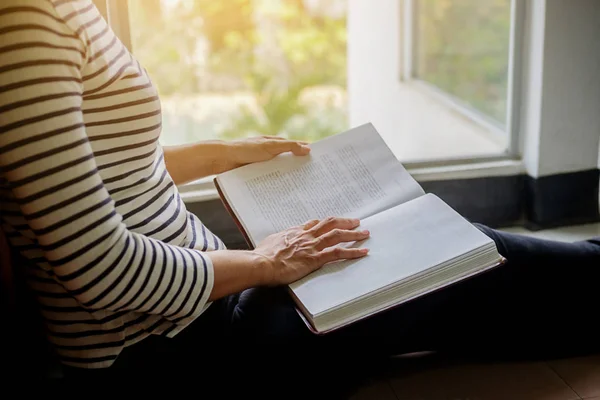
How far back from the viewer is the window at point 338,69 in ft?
6.65

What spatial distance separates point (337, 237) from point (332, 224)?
0.03 metres

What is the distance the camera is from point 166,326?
33.5 inches

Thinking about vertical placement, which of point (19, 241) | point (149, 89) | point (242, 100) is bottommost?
point (242, 100)

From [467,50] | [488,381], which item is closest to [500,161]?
[488,381]

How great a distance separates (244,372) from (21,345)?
320 mm

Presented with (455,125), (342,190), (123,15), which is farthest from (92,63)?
(455,125)

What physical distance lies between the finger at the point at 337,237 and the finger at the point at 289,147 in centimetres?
18

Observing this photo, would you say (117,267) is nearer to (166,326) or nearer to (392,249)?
(166,326)

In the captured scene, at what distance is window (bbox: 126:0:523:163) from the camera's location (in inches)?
79.8

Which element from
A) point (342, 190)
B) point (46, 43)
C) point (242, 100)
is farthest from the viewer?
point (242, 100)

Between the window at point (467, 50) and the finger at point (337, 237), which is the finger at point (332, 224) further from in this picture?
the window at point (467, 50)

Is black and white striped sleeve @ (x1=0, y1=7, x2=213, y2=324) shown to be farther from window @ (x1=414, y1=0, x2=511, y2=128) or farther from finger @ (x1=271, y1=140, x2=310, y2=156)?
window @ (x1=414, y1=0, x2=511, y2=128)

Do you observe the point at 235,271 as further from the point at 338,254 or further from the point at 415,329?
the point at 415,329

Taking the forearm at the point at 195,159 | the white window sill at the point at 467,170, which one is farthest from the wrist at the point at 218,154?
the white window sill at the point at 467,170
